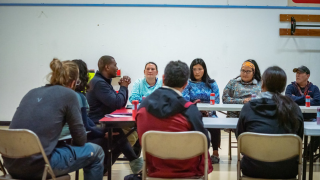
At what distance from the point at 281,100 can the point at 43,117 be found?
1542mm

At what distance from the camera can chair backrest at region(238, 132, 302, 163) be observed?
1743mm

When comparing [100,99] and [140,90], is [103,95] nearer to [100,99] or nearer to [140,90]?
[100,99]

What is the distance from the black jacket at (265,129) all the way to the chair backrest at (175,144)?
1.40 feet

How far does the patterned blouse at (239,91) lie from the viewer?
3570 millimetres

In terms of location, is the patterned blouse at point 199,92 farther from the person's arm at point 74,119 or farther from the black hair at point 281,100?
the person's arm at point 74,119

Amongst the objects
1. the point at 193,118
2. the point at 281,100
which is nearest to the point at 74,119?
the point at 193,118

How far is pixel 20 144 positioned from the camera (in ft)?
5.50

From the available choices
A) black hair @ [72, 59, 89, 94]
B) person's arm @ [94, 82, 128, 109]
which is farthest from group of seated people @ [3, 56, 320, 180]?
person's arm @ [94, 82, 128, 109]

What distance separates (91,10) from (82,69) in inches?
128

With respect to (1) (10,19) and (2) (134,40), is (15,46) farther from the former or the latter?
(2) (134,40)

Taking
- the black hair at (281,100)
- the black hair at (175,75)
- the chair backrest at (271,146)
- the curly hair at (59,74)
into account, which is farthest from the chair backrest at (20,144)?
the black hair at (281,100)

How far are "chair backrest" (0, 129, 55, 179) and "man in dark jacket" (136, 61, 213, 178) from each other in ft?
2.01

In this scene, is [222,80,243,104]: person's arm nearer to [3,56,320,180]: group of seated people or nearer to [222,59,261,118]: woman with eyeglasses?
[222,59,261,118]: woman with eyeglasses

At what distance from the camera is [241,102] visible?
3.54 meters
